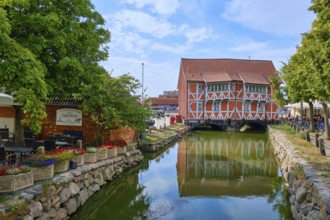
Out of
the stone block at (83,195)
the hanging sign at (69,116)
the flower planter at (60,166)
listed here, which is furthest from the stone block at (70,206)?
the hanging sign at (69,116)

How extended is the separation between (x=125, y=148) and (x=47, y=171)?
7.03m

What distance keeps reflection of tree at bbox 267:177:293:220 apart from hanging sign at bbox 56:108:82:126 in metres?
9.78

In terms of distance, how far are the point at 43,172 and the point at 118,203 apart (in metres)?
2.95

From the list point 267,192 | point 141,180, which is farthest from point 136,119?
point 267,192

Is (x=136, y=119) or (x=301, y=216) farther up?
(x=136, y=119)

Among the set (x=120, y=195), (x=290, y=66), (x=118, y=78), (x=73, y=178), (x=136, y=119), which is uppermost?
(x=290, y=66)

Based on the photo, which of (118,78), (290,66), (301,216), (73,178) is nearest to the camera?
(301,216)

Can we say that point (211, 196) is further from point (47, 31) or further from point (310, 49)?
point (47, 31)

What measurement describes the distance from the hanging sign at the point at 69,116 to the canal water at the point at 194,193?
3.91m

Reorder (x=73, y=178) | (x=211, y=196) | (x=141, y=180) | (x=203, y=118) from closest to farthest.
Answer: (x=73, y=178)
(x=211, y=196)
(x=141, y=180)
(x=203, y=118)

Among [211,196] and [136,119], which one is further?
[136,119]

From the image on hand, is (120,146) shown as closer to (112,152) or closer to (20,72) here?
(112,152)

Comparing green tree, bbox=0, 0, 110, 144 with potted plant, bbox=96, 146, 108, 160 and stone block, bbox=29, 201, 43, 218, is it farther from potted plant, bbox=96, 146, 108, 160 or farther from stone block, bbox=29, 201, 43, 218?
potted plant, bbox=96, 146, 108, 160

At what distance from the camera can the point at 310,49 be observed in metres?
10.7
